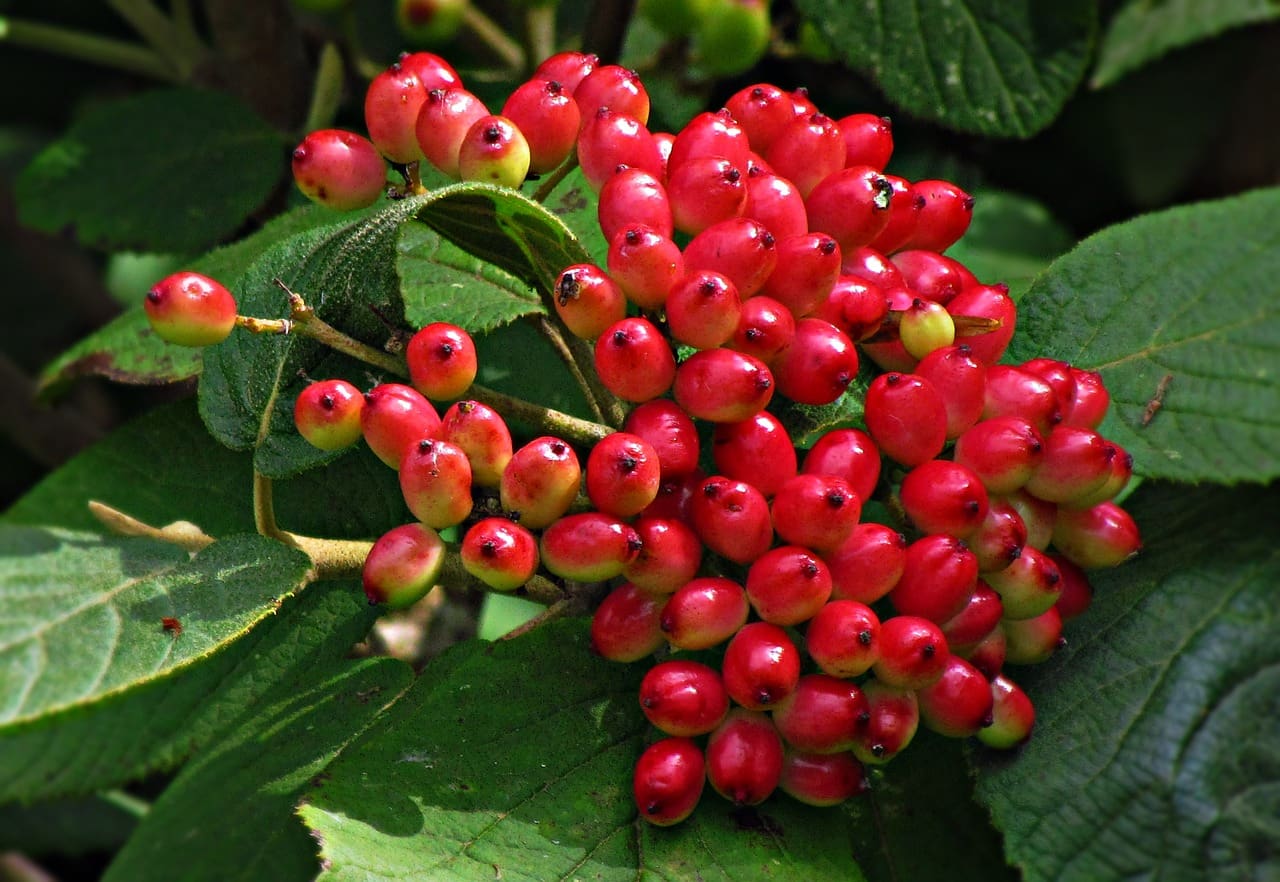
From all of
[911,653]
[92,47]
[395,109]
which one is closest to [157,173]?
[92,47]

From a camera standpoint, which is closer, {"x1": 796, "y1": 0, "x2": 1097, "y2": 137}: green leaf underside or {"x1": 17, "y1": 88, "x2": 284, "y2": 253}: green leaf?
{"x1": 796, "y1": 0, "x2": 1097, "y2": 137}: green leaf underside

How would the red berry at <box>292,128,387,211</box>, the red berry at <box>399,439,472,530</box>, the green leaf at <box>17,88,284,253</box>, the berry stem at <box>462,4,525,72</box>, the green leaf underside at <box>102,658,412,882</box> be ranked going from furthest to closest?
the berry stem at <box>462,4,525,72</box> → the green leaf at <box>17,88,284,253</box> → the green leaf underside at <box>102,658,412,882</box> → the red berry at <box>292,128,387,211</box> → the red berry at <box>399,439,472,530</box>

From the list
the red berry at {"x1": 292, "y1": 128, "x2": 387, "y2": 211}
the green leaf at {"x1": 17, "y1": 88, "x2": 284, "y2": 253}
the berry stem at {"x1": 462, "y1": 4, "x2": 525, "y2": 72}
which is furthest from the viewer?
the berry stem at {"x1": 462, "y1": 4, "x2": 525, "y2": 72}

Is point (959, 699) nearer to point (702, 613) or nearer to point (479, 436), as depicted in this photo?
point (702, 613)

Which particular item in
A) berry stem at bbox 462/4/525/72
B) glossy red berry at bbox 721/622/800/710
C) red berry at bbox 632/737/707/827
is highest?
glossy red berry at bbox 721/622/800/710

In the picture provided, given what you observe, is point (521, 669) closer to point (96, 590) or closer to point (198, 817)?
point (96, 590)

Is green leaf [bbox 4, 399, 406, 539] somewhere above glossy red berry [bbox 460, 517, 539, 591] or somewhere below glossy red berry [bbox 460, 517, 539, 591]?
below

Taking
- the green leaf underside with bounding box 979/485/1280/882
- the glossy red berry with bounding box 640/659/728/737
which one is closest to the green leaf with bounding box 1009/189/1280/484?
the green leaf underside with bounding box 979/485/1280/882

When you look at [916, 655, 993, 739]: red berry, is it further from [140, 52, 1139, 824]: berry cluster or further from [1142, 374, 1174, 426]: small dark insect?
[1142, 374, 1174, 426]: small dark insect
